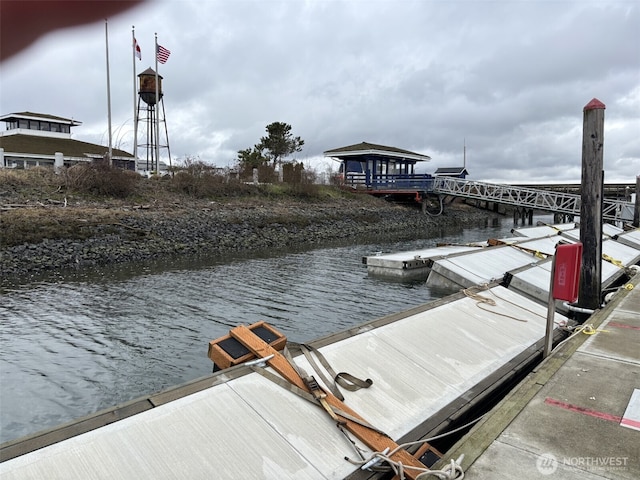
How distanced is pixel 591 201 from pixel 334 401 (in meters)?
7.29

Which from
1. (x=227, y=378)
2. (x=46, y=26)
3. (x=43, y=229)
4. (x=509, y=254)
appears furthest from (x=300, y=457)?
(x=43, y=229)

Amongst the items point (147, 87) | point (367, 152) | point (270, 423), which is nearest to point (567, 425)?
point (270, 423)

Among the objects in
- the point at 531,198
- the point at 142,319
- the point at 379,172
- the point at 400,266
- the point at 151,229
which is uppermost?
the point at 379,172

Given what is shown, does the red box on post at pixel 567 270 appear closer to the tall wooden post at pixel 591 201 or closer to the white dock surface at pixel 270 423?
the white dock surface at pixel 270 423

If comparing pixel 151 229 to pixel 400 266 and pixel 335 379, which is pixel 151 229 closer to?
pixel 400 266

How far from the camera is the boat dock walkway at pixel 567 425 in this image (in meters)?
3.53

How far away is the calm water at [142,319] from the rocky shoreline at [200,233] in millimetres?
2023

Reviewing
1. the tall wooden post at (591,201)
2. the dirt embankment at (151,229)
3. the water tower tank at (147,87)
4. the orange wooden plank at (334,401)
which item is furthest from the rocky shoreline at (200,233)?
the water tower tank at (147,87)

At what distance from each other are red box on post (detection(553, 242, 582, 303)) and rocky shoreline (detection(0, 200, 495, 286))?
→ 14.1m

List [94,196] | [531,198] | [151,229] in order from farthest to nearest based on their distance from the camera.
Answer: [531,198] → [94,196] → [151,229]

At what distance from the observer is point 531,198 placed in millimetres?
36562

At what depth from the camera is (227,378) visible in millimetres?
4629

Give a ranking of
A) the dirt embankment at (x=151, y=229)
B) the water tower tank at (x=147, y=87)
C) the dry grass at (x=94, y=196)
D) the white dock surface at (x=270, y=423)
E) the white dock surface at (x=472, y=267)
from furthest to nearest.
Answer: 1. the water tower tank at (x=147, y=87)
2. the dry grass at (x=94, y=196)
3. the dirt embankment at (x=151, y=229)
4. the white dock surface at (x=472, y=267)
5. the white dock surface at (x=270, y=423)

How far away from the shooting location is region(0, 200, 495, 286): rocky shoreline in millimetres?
15762
